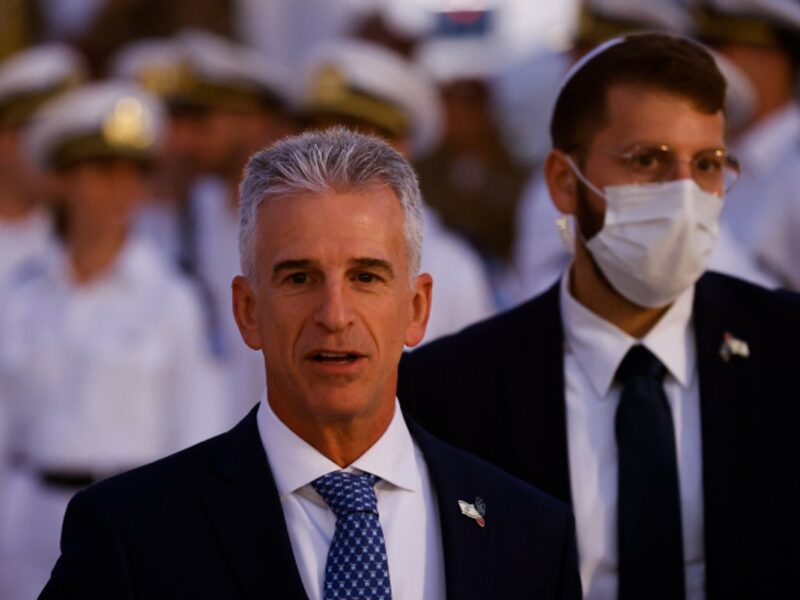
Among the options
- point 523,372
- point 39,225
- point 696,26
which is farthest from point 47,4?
point 523,372

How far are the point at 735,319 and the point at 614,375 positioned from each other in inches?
13.0

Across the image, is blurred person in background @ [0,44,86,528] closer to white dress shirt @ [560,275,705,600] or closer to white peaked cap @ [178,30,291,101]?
white peaked cap @ [178,30,291,101]

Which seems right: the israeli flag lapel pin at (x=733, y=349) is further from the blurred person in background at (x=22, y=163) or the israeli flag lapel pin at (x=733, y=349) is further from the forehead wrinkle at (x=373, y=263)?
the blurred person in background at (x=22, y=163)

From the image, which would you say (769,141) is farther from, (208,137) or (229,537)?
(229,537)

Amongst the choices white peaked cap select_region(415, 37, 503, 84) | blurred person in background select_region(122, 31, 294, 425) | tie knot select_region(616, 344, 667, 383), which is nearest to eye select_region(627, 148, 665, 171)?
tie knot select_region(616, 344, 667, 383)

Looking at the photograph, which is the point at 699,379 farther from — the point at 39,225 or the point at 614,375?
the point at 39,225

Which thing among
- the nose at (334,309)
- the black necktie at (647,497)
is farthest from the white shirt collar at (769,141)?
the nose at (334,309)

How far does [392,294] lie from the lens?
384cm

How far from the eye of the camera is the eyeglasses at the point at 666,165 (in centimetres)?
473

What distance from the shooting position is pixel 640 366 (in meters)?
4.72

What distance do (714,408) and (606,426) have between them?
0.26m

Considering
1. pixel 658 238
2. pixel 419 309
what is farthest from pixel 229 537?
pixel 658 238

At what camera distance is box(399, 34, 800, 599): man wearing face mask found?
4531 mm

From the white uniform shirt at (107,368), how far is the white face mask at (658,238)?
362 centimetres
